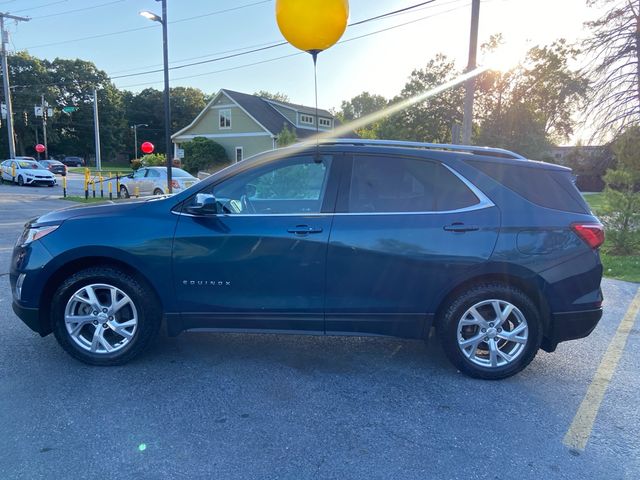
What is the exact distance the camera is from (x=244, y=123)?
113ft

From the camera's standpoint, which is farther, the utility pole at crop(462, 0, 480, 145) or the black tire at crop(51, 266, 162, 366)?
the utility pole at crop(462, 0, 480, 145)


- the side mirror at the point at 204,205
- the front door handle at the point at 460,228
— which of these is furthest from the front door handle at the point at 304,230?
the front door handle at the point at 460,228

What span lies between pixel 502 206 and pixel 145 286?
284cm

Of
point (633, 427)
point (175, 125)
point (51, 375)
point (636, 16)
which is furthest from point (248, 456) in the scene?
point (175, 125)

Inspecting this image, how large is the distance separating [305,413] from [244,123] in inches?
1324

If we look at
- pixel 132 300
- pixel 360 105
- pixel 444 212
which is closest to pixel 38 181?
pixel 132 300

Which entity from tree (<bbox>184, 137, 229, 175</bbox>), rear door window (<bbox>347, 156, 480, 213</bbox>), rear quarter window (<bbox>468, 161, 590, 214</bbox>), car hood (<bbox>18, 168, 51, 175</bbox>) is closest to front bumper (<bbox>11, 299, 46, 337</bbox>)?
rear door window (<bbox>347, 156, 480, 213</bbox>)

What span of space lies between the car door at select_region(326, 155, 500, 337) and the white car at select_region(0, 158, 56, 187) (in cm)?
2758

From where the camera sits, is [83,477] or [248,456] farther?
[248,456]

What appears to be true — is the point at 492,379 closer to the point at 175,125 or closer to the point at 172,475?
the point at 172,475

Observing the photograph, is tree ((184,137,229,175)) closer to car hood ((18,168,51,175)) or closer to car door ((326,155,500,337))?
car hood ((18,168,51,175))

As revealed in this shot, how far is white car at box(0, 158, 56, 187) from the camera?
2548 cm

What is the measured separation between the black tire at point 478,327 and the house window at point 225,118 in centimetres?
3421

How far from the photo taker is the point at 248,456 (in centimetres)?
256
